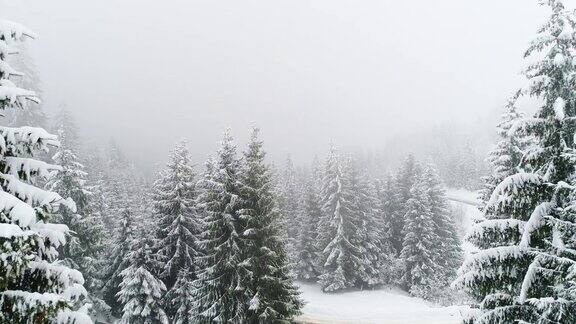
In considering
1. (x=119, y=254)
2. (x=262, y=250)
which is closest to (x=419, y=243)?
(x=262, y=250)

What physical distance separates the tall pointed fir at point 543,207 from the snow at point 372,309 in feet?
68.7

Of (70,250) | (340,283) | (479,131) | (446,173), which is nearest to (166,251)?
(70,250)

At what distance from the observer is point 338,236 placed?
144 feet

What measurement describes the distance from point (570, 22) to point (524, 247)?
545 centimetres

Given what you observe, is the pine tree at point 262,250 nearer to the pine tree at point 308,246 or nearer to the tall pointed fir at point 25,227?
the tall pointed fir at point 25,227

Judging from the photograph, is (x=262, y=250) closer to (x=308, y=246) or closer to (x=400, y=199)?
(x=308, y=246)

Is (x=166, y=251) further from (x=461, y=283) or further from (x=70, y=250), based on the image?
(x=461, y=283)

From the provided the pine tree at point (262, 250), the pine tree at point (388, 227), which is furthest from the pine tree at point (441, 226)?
the pine tree at point (262, 250)

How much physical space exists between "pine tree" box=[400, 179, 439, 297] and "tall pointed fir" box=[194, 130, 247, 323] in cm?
2663

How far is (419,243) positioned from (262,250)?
26945 millimetres

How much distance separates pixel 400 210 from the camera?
5453 centimetres

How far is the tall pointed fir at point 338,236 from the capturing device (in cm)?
4372

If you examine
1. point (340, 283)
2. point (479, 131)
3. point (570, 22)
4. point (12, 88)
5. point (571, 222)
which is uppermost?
point (479, 131)

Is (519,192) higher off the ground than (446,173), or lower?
lower
